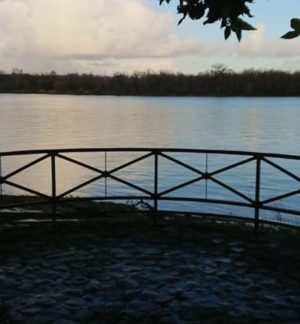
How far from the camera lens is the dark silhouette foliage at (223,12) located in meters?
3.31

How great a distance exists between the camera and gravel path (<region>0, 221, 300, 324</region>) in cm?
532

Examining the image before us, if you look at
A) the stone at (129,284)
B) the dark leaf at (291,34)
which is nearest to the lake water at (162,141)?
the stone at (129,284)

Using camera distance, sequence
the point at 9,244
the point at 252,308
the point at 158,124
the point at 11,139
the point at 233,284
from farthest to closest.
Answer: the point at 158,124 < the point at 11,139 < the point at 9,244 < the point at 233,284 < the point at 252,308

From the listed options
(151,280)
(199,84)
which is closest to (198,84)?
(199,84)

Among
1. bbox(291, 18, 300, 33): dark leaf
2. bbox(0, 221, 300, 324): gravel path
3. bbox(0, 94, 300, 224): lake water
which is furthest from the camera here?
bbox(0, 94, 300, 224): lake water

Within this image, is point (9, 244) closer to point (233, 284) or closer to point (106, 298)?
point (106, 298)

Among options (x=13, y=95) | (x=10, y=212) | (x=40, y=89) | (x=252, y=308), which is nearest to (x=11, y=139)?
(x=10, y=212)

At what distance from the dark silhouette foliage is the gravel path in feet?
9.72

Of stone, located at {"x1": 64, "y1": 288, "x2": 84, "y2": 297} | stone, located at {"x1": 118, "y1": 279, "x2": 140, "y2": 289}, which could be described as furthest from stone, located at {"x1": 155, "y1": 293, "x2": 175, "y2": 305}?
stone, located at {"x1": 64, "y1": 288, "x2": 84, "y2": 297}

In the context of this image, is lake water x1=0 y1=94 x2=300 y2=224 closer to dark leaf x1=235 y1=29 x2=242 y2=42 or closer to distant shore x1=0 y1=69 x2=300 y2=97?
dark leaf x1=235 y1=29 x2=242 y2=42

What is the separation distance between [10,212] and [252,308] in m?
7.74

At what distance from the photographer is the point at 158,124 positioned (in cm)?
6178

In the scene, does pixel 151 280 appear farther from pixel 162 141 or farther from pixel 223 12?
pixel 162 141

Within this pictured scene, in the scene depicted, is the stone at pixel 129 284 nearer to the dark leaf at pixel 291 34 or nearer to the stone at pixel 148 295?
the stone at pixel 148 295
